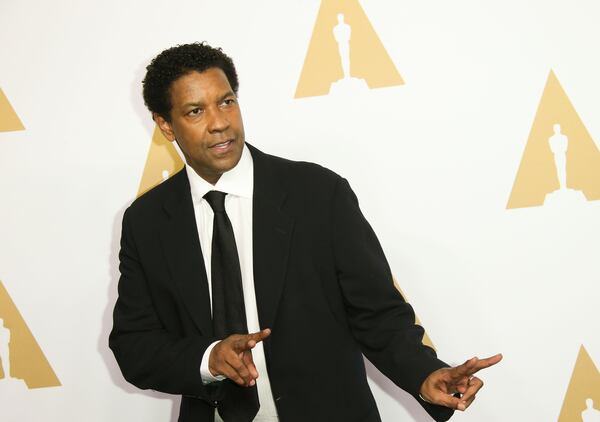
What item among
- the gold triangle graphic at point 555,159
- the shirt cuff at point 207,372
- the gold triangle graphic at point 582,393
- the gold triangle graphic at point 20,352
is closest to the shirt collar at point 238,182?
the shirt cuff at point 207,372

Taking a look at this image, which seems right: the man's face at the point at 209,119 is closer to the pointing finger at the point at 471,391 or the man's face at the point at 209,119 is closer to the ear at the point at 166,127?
the ear at the point at 166,127

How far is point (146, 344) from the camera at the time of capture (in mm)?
1539

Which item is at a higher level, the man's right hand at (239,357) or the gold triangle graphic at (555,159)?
the gold triangle graphic at (555,159)

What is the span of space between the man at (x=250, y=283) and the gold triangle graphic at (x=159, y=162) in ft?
1.51

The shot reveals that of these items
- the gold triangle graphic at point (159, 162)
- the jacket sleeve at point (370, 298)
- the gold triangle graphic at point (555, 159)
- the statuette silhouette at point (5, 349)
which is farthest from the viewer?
the statuette silhouette at point (5, 349)

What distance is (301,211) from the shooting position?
152cm

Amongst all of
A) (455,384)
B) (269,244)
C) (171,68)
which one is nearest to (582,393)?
(455,384)

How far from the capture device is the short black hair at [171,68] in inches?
61.9

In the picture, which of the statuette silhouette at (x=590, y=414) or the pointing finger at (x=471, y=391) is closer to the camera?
the pointing finger at (x=471, y=391)

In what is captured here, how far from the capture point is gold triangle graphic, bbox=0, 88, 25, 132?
83.2 inches

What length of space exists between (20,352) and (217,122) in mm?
1087

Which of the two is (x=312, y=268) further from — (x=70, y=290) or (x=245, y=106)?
(x=70, y=290)

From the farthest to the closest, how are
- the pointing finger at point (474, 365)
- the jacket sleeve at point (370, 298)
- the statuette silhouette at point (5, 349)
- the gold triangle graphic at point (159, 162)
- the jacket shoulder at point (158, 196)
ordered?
the statuette silhouette at point (5, 349), the gold triangle graphic at point (159, 162), the jacket shoulder at point (158, 196), the jacket sleeve at point (370, 298), the pointing finger at point (474, 365)

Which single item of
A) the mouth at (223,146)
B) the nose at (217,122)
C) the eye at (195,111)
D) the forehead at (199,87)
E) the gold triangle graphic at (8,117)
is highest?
the gold triangle graphic at (8,117)
